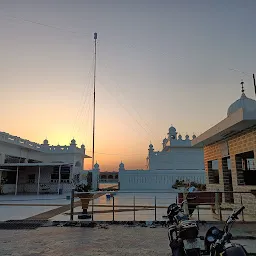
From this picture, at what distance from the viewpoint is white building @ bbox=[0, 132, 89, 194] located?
69.6 feet

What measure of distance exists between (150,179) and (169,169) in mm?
4403

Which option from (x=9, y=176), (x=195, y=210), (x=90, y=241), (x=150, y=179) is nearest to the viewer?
(x=90, y=241)

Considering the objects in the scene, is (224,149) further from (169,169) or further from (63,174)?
(63,174)

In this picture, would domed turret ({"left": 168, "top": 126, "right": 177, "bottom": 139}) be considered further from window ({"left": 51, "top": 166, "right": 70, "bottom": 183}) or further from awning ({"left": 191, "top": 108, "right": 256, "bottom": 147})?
awning ({"left": 191, "top": 108, "right": 256, "bottom": 147})

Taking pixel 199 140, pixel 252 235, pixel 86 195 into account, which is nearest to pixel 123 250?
pixel 252 235

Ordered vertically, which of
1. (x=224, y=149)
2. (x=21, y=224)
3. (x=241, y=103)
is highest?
(x=241, y=103)

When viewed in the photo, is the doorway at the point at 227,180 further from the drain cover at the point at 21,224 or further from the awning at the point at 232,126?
the drain cover at the point at 21,224

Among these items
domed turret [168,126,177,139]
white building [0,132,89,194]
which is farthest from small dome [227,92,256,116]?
domed turret [168,126,177,139]

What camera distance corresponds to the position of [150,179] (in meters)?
22.2

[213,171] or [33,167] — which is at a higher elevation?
[33,167]

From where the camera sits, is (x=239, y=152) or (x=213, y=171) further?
(x=213, y=171)

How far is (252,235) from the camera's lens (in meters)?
6.04

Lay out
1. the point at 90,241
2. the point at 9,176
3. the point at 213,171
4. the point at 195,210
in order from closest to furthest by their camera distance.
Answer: the point at 90,241 → the point at 195,210 → the point at 213,171 → the point at 9,176

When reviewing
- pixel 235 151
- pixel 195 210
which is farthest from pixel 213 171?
pixel 235 151
